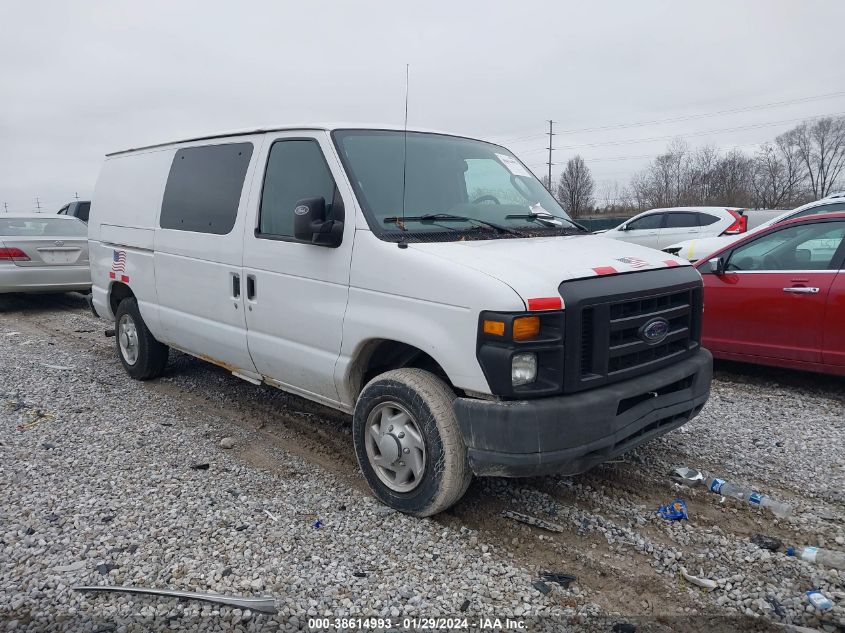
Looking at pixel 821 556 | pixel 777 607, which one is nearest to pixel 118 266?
pixel 777 607

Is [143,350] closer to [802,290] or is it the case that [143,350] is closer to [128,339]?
[128,339]

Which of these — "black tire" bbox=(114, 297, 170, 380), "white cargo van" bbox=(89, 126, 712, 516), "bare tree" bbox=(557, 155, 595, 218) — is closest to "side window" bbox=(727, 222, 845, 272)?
"white cargo van" bbox=(89, 126, 712, 516)

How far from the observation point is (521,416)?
3.04 metres

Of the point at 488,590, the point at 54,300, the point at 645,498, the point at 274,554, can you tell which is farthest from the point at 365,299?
the point at 54,300

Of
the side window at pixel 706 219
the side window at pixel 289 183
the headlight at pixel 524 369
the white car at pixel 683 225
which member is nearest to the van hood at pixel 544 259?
the headlight at pixel 524 369

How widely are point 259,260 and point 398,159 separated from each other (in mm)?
1150

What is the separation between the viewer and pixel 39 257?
32.8ft

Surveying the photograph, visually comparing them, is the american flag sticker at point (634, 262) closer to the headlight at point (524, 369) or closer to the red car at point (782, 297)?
the headlight at point (524, 369)

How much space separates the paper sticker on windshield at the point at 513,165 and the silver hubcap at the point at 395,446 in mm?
2144

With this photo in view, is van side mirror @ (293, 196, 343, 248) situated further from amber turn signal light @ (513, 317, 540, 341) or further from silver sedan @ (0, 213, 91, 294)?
silver sedan @ (0, 213, 91, 294)

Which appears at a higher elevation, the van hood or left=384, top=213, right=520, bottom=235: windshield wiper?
left=384, top=213, right=520, bottom=235: windshield wiper

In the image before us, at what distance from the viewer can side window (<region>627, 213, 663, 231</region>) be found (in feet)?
48.8

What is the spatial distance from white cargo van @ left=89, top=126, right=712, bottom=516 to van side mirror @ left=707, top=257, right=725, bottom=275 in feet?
7.68

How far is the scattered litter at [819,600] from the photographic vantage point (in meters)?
2.80
